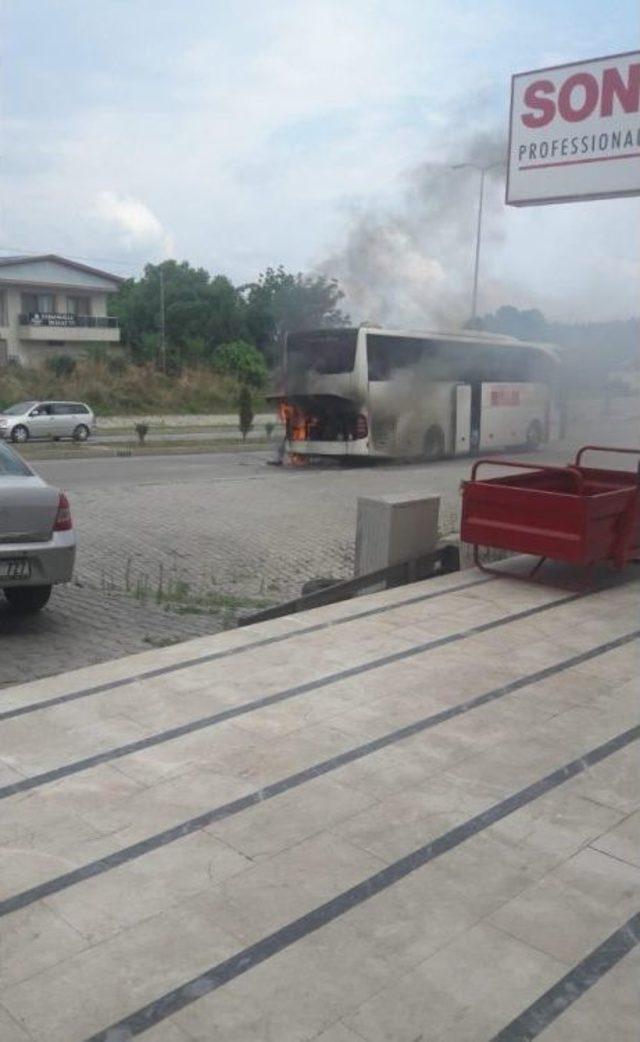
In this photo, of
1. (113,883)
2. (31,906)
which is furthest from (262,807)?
(31,906)

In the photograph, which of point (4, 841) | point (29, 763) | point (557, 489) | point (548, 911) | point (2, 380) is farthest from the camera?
point (2, 380)

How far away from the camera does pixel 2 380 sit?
33.9 meters

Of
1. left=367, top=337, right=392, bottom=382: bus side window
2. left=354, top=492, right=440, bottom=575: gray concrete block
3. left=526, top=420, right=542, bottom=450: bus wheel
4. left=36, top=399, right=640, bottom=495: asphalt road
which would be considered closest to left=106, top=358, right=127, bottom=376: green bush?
left=36, top=399, right=640, bottom=495: asphalt road

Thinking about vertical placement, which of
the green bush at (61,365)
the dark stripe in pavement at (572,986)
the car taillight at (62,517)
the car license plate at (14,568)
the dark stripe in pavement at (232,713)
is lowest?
the dark stripe in pavement at (572,986)

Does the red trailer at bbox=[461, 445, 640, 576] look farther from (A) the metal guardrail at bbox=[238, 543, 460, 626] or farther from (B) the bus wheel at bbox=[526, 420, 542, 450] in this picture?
(B) the bus wheel at bbox=[526, 420, 542, 450]

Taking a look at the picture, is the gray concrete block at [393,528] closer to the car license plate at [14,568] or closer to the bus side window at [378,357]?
the car license plate at [14,568]

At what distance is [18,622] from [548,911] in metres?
4.47

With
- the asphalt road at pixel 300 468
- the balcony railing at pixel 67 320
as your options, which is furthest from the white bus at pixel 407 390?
the balcony railing at pixel 67 320

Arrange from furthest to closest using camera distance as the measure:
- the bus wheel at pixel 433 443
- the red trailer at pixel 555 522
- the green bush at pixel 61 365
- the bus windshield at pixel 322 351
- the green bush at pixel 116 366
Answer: the green bush at pixel 116 366 < the green bush at pixel 61 365 < the bus wheel at pixel 433 443 < the bus windshield at pixel 322 351 < the red trailer at pixel 555 522

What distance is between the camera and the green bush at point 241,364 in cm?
4328

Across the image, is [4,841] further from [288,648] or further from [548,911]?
[288,648]

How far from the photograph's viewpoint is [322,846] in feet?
9.62

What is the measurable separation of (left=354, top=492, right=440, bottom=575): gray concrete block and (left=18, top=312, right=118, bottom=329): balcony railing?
38.4m

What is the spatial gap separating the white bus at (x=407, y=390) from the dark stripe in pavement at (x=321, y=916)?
15.0 meters
